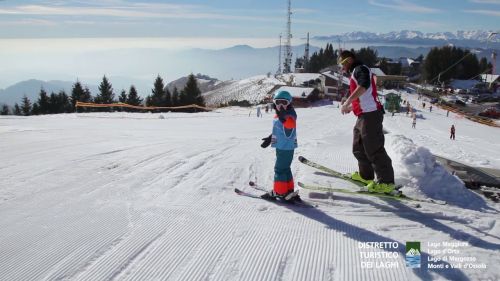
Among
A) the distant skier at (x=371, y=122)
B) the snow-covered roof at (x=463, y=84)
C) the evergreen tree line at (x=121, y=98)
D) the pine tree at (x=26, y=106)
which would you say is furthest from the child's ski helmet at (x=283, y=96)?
the snow-covered roof at (x=463, y=84)

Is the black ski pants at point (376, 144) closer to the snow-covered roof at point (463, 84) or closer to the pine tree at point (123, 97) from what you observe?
the pine tree at point (123, 97)

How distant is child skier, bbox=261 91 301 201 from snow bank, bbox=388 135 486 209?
185 cm

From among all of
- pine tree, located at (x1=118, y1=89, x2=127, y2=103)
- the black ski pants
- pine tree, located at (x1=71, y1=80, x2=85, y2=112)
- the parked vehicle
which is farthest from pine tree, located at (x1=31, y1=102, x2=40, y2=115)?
the parked vehicle

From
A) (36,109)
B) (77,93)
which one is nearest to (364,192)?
(77,93)

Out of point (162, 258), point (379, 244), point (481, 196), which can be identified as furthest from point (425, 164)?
point (162, 258)

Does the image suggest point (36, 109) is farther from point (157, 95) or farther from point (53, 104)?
point (157, 95)

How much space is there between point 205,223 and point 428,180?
3493 mm

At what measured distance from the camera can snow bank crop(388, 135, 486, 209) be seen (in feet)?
18.1

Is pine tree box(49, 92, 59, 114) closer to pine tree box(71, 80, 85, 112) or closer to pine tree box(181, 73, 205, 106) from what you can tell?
pine tree box(71, 80, 85, 112)

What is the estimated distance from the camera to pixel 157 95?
5784 centimetres

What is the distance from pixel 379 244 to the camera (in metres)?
3.98

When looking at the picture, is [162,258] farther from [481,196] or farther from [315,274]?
[481,196]

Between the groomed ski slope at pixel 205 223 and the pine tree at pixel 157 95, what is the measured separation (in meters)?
50.5

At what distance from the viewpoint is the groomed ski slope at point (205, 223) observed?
3.38 meters
